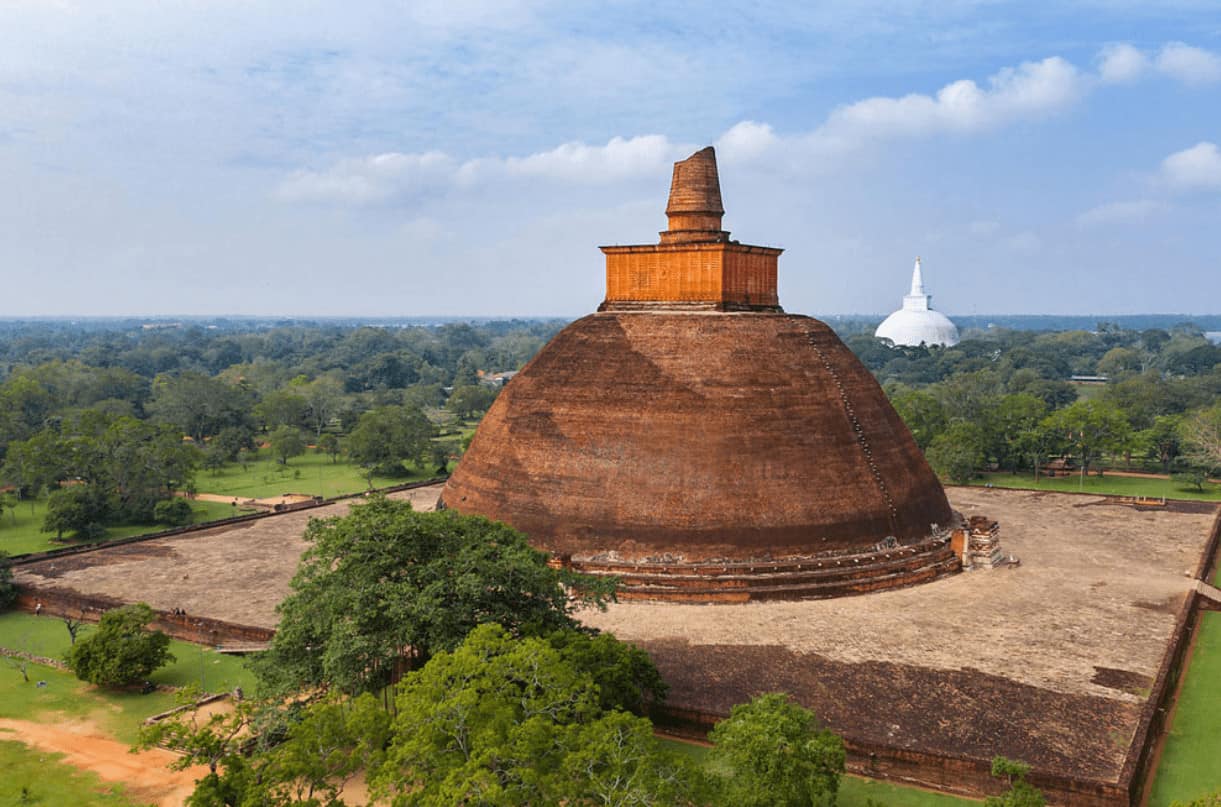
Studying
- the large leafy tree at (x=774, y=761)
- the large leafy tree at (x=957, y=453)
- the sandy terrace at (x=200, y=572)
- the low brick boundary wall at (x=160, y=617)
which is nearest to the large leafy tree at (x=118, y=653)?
the low brick boundary wall at (x=160, y=617)

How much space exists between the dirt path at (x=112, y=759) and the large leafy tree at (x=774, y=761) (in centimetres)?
776

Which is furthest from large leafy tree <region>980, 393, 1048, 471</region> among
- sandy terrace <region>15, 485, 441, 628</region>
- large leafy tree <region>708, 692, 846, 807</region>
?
large leafy tree <region>708, 692, 846, 807</region>

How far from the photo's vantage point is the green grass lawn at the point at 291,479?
3747cm

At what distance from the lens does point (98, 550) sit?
2425 centimetres

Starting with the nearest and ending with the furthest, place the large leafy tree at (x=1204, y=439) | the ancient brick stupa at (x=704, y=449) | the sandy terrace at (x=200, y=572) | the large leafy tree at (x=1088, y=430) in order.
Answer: the ancient brick stupa at (x=704, y=449), the sandy terrace at (x=200, y=572), the large leafy tree at (x=1204, y=439), the large leafy tree at (x=1088, y=430)

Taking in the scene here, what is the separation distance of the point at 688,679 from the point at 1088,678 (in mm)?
6700

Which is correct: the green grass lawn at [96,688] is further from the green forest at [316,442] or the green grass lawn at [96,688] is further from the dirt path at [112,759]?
the green forest at [316,442]

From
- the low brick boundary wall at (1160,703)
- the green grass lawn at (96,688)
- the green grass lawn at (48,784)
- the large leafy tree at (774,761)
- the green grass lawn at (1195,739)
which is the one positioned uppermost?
the large leafy tree at (774,761)

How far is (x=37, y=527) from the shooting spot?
30.5 metres

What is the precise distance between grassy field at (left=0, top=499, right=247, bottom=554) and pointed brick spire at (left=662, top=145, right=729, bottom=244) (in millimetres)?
19487

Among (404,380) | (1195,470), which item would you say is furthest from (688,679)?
(404,380)

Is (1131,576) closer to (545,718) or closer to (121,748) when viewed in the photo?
(545,718)

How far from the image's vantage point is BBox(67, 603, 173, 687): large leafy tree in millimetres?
16000

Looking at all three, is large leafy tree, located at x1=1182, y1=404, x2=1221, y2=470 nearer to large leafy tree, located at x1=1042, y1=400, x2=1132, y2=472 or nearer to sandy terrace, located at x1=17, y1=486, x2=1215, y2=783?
large leafy tree, located at x1=1042, y1=400, x2=1132, y2=472
